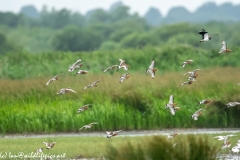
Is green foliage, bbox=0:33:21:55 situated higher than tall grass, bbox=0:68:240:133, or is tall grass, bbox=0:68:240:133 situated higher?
green foliage, bbox=0:33:21:55

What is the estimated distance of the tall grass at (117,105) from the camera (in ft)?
74.3

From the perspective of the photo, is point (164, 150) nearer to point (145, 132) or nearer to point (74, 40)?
point (145, 132)

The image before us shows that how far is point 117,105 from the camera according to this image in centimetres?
2359

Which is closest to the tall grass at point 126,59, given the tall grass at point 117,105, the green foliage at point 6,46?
the tall grass at point 117,105

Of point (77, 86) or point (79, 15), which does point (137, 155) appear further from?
point (79, 15)

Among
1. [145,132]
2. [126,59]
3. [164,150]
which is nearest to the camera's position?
[164,150]

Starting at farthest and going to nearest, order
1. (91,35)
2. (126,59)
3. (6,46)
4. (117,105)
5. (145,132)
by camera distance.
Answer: (91,35)
(6,46)
(126,59)
(117,105)
(145,132)

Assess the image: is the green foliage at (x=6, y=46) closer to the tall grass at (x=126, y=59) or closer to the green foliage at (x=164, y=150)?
the tall grass at (x=126, y=59)

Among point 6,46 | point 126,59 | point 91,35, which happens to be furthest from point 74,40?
point 126,59

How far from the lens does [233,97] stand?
2305 cm

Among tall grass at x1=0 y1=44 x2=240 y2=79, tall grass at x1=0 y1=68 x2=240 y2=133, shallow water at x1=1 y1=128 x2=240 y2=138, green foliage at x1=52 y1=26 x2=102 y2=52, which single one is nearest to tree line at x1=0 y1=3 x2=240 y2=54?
green foliage at x1=52 y1=26 x2=102 y2=52

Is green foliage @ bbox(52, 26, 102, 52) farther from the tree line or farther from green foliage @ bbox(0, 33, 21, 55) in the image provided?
green foliage @ bbox(0, 33, 21, 55)

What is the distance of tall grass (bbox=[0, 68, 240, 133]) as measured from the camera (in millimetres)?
22641

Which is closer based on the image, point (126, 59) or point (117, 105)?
point (117, 105)
